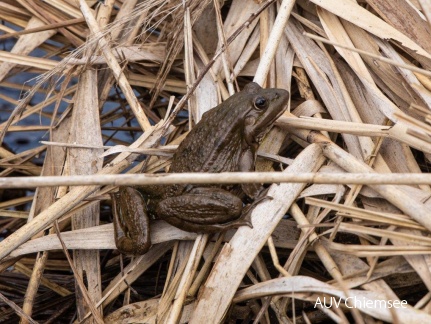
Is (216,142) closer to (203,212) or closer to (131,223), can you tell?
(203,212)

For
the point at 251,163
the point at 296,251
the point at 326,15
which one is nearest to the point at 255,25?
the point at 326,15

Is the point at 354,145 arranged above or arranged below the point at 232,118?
below

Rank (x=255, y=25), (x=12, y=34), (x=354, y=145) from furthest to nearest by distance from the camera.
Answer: (x=12, y=34) → (x=255, y=25) → (x=354, y=145)

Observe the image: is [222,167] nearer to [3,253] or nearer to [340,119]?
[340,119]

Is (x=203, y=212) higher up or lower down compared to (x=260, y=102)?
lower down

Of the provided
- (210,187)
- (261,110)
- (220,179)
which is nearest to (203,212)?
(210,187)

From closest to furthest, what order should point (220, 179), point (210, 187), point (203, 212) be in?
1. point (220, 179)
2. point (203, 212)
3. point (210, 187)

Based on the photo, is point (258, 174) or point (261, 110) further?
point (261, 110)
